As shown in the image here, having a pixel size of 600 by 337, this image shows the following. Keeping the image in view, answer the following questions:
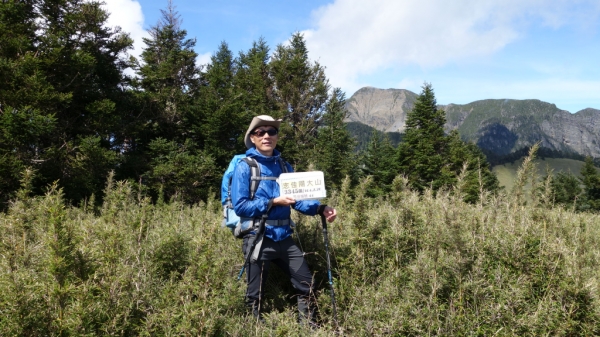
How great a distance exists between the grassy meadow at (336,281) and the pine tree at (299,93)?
27525 mm

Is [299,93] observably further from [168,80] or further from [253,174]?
[253,174]

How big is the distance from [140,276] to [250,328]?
1159 millimetres

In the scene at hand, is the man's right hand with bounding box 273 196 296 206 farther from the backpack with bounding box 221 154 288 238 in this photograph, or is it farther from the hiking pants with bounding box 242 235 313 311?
the hiking pants with bounding box 242 235 313 311

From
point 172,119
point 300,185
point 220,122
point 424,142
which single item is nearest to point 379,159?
point 424,142

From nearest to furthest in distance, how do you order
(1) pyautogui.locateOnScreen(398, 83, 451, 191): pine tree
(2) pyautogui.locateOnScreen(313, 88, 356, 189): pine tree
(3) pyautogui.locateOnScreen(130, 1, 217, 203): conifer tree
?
(3) pyautogui.locateOnScreen(130, 1, 217, 203): conifer tree < (2) pyautogui.locateOnScreen(313, 88, 356, 189): pine tree < (1) pyautogui.locateOnScreen(398, 83, 451, 191): pine tree

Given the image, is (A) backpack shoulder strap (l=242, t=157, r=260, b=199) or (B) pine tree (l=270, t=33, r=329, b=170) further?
(B) pine tree (l=270, t=33, r=329, b=170)

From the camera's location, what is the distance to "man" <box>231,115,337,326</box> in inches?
127

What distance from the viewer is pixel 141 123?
2244 centimetres

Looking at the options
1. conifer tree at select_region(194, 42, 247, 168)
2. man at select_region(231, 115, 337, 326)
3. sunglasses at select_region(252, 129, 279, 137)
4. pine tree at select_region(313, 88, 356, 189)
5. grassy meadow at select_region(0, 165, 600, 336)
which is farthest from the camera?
pine tree at select_region(313, 88, 356, 189)

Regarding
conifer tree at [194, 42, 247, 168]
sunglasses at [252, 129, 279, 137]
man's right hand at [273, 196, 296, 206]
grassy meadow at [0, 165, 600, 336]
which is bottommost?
grassy meadow at [0, 165, 600, 336]

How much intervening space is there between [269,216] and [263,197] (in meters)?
0.21

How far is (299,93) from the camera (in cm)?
3294

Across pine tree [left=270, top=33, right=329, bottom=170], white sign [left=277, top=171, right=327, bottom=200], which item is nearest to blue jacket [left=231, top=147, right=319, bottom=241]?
white sign [left=277, top=171, right=327, bottom=200]

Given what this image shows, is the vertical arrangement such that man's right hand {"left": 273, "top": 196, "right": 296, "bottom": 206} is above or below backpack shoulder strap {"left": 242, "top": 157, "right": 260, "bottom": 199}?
below
